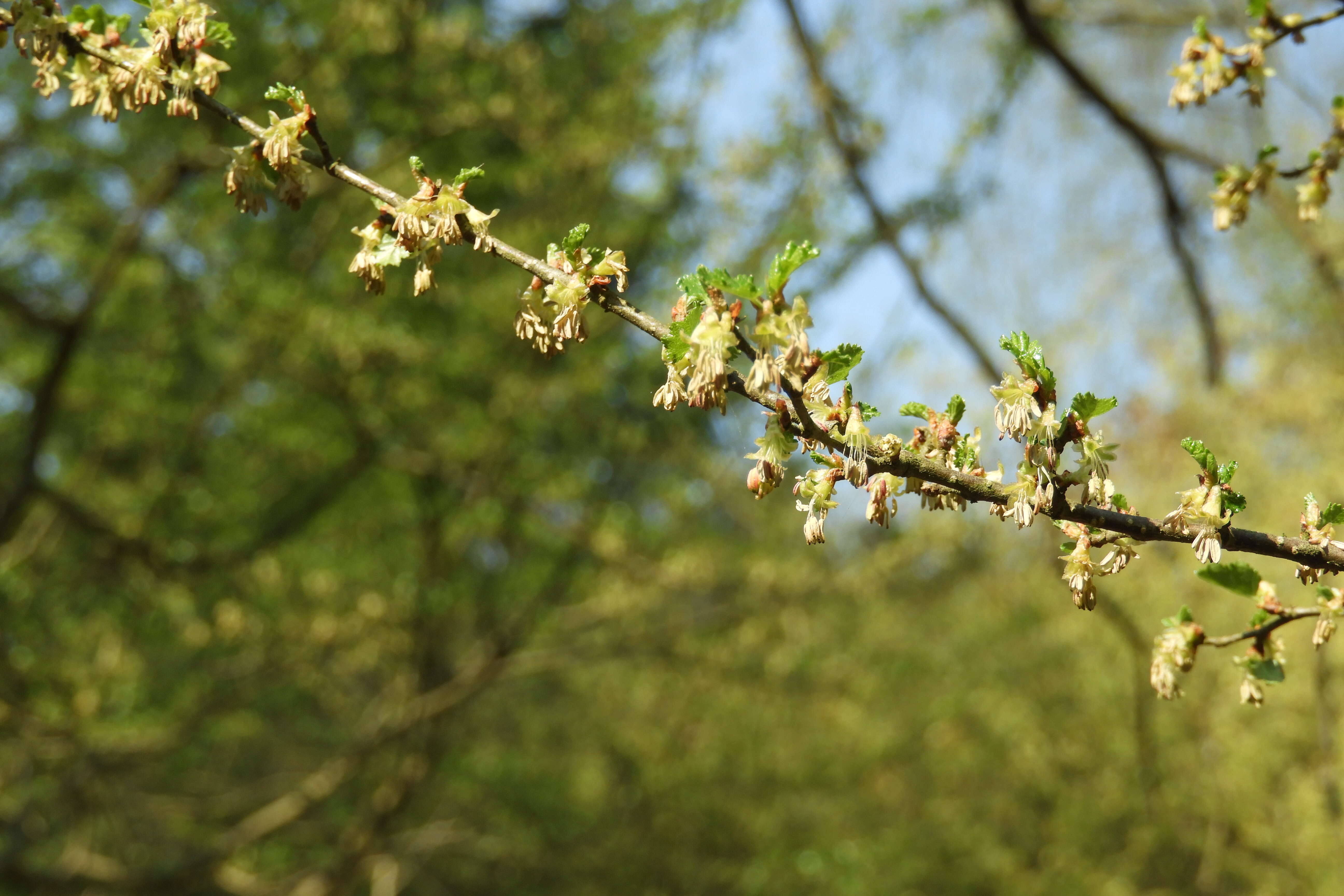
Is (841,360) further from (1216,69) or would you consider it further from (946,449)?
(1216,69)

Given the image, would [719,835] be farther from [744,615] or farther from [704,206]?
[704,206]

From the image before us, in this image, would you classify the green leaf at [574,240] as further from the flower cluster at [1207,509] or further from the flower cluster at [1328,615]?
the flower cluster at [1328,615]

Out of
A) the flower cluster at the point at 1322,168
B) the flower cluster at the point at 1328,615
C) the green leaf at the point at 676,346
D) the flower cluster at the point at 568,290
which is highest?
the flower cluster at the point at 1322,168

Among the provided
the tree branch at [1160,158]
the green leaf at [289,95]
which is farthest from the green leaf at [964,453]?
the tree branch at [1160,158]

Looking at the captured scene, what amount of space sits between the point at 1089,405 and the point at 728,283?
484 millimetres

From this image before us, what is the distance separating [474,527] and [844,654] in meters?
3.86

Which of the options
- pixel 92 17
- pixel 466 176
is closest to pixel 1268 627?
pixel 466 176

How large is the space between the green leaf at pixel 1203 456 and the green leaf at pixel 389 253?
99 cm

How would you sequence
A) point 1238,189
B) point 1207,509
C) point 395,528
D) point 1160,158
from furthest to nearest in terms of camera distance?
point 395,528
point 1160,158
point 1238,189
point 1207,509

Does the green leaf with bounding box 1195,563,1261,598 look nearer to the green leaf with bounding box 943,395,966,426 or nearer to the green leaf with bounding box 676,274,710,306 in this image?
the green leaf with bounding box 943,395,966,426

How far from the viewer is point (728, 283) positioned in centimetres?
120

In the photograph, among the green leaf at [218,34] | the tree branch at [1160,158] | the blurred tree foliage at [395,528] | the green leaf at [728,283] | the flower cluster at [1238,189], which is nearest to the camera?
the green leaf at [728,283]

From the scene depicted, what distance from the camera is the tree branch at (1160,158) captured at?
147 inches

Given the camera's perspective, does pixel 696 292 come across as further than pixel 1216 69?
No
